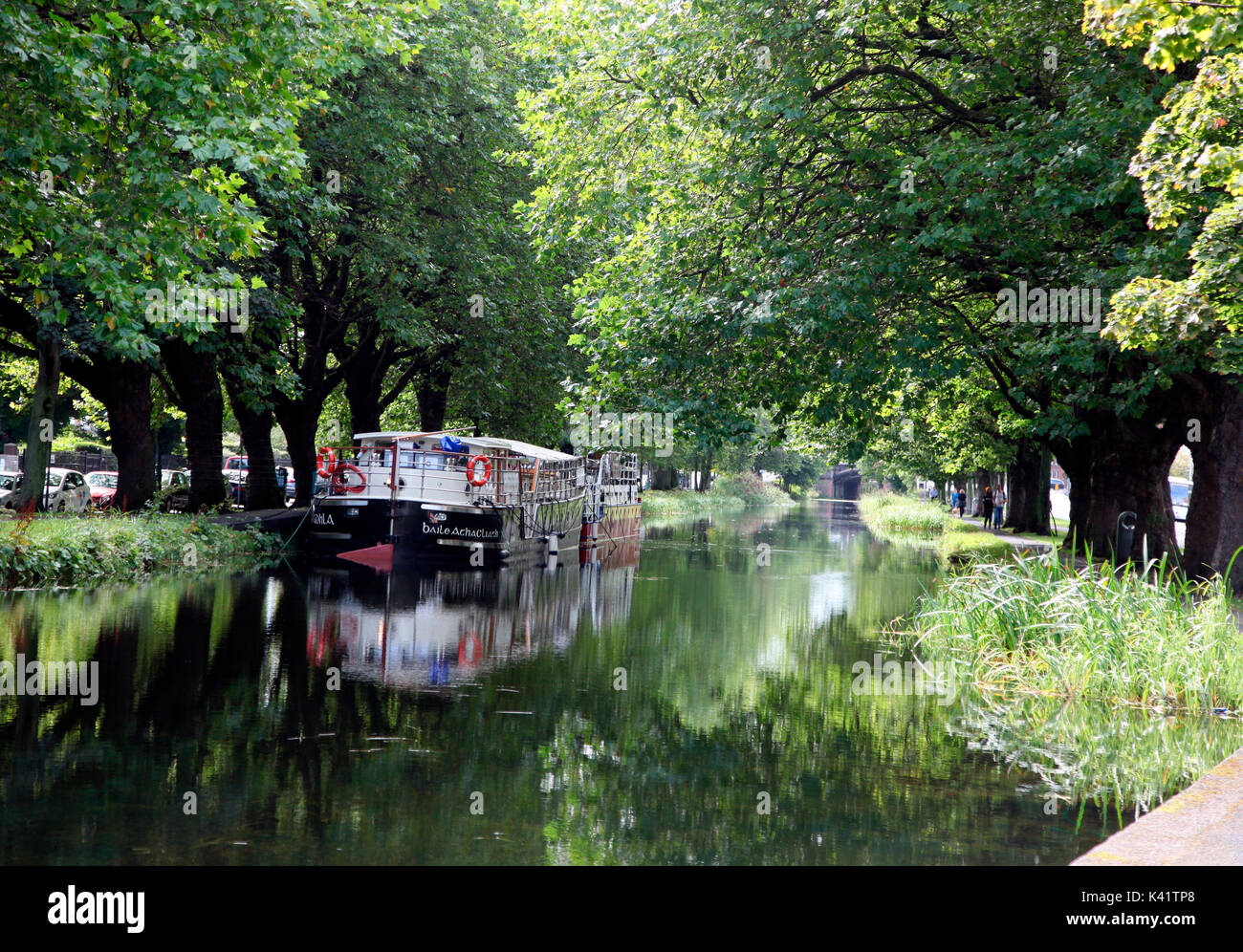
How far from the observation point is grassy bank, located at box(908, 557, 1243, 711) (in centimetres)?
1048

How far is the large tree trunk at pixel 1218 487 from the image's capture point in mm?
15531

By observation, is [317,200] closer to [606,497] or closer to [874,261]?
[874,261]

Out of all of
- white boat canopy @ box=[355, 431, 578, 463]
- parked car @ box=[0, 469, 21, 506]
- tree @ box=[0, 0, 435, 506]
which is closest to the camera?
tree @ box=[0, 0, 435, 506]

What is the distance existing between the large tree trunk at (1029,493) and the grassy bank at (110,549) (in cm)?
2513

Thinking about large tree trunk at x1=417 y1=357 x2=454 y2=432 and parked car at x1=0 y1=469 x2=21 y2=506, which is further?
large tree trunk at x1=417 y1=357 x2=454 y2=432

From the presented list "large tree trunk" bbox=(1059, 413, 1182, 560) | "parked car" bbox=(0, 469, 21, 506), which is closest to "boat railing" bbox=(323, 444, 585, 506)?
"parked car" bbox=(0, 469, 21, 506)

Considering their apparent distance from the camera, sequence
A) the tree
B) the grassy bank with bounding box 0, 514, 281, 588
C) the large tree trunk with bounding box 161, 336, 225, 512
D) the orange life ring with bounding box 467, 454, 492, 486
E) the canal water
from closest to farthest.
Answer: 1. the canal water
2. the tree
3. the grassy bank with bounding box 0, 514, 281, 588
4. the large tree trunk with bounding box 161, 336, 225, 512
5. the orange life ring with bounding box 467, 454, 492, 486

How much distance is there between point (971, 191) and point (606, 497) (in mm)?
26707

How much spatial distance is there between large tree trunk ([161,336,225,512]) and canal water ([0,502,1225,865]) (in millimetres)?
10119

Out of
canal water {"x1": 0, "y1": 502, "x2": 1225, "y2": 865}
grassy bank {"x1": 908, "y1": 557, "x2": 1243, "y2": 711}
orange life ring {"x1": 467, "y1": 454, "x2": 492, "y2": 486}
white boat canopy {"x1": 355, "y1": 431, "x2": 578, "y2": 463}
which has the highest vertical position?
white boat canopy {"x1": 355, "y1": 431, "x2": 578, "y2": 463}

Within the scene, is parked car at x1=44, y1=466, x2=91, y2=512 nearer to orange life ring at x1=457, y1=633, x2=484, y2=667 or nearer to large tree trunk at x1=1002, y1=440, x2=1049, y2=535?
orange life ring at x1=457, y1=633, x2=484, y2=667

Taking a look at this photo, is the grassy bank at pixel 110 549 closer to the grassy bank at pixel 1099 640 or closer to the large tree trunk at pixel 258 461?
the large tree trunk at pixel 258 461

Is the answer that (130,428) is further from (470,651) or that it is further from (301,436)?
(470,651)

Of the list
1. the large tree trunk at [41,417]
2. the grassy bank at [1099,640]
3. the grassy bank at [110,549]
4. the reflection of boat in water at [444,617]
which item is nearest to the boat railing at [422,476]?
the reflection of boat in water at [444,617]
